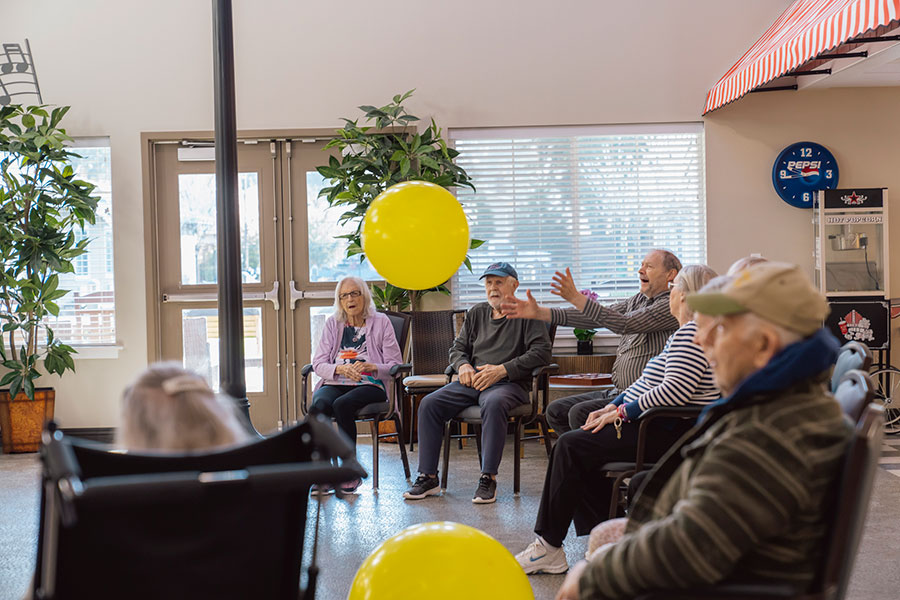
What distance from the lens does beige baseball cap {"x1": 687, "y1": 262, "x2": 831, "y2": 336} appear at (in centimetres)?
156

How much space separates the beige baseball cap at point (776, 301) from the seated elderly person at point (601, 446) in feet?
5.30

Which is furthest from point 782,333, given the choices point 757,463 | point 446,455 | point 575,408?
point 446,455

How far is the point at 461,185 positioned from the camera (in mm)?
6469

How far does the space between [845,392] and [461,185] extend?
15.4 ft

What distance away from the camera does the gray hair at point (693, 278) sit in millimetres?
3250

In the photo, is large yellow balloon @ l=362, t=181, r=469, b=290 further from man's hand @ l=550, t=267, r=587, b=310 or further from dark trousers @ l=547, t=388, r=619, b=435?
dark trousers @ l=547, t=388, r=619, b=435

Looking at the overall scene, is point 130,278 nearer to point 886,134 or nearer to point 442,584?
point 442,584

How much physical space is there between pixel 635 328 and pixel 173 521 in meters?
2.84

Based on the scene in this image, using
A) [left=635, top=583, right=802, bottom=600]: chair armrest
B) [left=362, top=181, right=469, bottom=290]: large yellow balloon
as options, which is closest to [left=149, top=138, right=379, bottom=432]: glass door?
[left=362, top=181, right=469, bottom=290]: large yellow balloon

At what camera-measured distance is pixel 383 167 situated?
6117 millimetres

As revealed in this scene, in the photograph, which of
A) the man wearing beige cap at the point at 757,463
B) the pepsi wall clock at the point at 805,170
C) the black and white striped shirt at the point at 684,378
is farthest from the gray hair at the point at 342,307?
the man wearing beige cap at the point at 757,463

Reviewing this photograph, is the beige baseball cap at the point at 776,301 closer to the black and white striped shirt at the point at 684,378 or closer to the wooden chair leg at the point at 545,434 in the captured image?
the black and white striped shirt at the point at 684,378

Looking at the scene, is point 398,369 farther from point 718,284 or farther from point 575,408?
point 718,284

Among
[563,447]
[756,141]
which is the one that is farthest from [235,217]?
[756,141]
